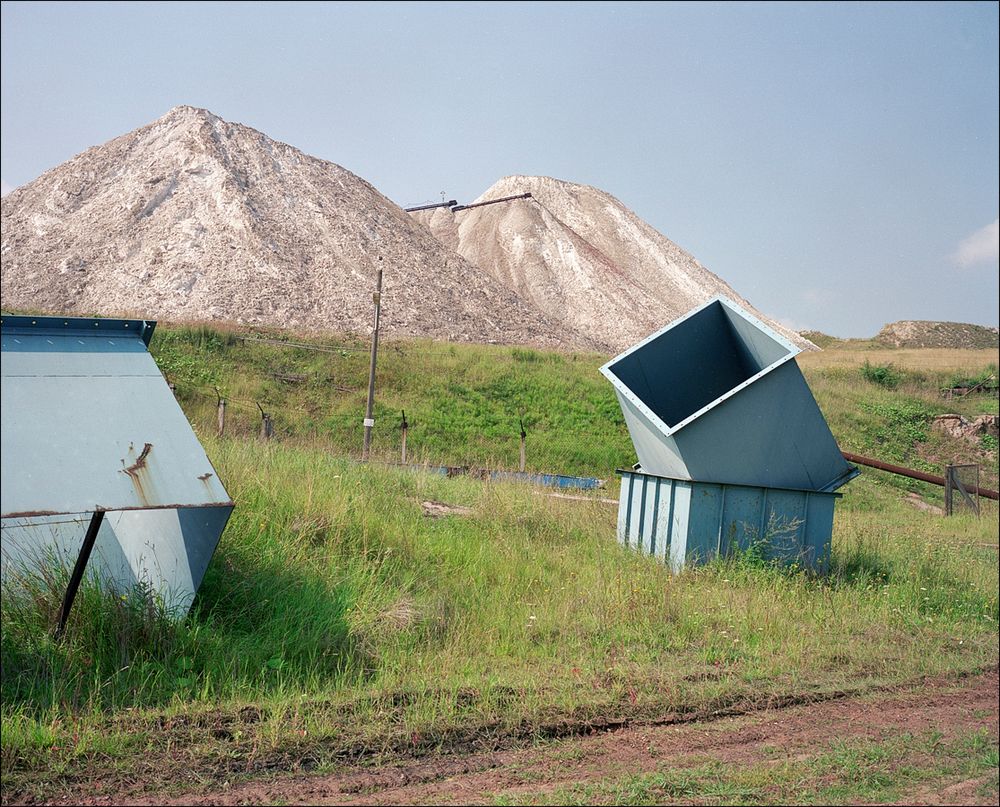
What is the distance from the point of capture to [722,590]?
659 cm

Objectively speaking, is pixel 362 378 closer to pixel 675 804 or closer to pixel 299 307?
pixel 299 307

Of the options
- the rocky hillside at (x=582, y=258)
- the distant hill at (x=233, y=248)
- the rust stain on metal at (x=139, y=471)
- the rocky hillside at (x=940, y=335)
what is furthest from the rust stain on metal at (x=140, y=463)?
the rocky hillside at (x=582, y=258)

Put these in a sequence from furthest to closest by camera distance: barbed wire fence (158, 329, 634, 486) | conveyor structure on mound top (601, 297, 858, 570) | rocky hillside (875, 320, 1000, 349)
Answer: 1. barbed wire fence (158, 329, 634, 486)
2. rocky hillside (875, 320, 1000, 349)
3. conveyor structure on mound top (601, 297, 858, 570)

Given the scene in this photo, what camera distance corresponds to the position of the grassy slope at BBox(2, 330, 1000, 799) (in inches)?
151

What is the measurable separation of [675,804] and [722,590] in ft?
11.3

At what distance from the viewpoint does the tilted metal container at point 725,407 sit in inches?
287

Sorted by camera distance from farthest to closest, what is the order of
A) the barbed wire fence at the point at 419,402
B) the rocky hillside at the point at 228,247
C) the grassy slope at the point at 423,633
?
the rocky hillside at the point at 228,247 → the barbed wire fence at the point at 419,402 → the grassy slope at the point at 423,633

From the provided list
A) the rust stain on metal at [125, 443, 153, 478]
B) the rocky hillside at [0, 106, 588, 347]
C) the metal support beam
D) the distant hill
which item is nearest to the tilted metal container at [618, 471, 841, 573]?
the rust stain on metal at [125, 443, 153, 478]

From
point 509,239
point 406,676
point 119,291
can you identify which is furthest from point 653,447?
point 509,239

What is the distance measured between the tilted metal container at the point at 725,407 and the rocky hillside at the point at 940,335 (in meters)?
2.73

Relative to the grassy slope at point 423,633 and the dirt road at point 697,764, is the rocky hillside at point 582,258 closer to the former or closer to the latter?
the grassy slope at point 423,633

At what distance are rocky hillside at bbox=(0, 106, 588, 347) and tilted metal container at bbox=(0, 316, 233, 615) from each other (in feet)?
122

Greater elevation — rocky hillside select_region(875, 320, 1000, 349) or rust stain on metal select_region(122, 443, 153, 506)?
rocky hillside select_region(875, 320, 1000, 349)

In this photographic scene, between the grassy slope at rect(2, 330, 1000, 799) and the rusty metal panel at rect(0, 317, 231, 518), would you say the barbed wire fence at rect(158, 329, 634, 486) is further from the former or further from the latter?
the rusty metal panel at rect(0, 317, 231, 518)
